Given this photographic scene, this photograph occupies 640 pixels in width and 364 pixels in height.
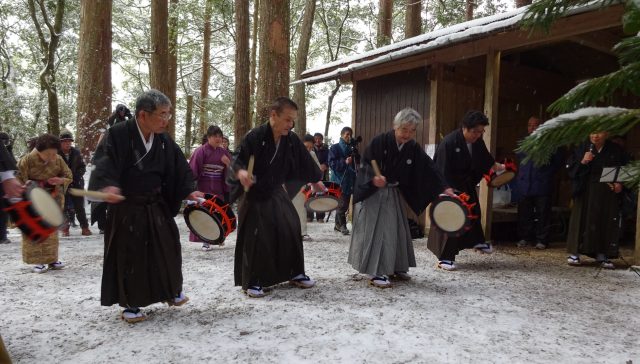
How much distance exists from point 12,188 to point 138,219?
1014mm

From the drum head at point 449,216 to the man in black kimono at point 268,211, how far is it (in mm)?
1542

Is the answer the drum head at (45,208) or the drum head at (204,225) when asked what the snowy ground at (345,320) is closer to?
the drum head at (204,225)

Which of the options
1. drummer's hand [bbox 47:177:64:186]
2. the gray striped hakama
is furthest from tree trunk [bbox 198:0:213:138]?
the gray striped hakama

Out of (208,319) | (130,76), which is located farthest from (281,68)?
(130,76)

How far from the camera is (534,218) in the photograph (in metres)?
7.55

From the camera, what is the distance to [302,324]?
3516mm

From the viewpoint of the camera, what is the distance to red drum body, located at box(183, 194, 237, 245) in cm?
432

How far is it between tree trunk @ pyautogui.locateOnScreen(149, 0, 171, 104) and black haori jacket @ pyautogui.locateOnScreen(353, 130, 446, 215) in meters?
8.40

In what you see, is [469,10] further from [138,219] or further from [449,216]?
[138,219]

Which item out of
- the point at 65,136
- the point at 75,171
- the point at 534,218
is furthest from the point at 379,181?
the point at 75,171

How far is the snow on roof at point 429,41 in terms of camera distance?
5648mm

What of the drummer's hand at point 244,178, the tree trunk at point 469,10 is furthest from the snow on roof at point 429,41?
the tree trunk at point 469,10

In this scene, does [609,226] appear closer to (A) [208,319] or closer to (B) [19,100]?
(A) [208,319]

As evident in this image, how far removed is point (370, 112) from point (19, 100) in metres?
13.3
